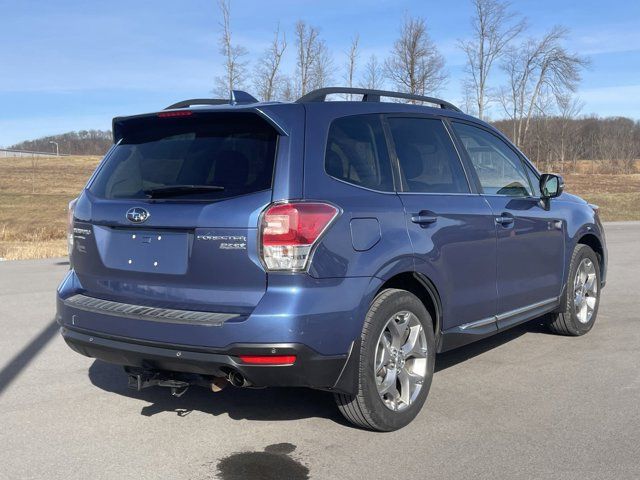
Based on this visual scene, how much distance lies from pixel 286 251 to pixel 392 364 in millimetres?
1091

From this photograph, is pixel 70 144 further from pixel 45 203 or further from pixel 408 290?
pixel 408 290

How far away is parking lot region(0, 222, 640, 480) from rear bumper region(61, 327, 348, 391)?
0.45 m

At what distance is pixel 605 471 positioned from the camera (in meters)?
3.52

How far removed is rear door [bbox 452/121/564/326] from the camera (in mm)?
5078

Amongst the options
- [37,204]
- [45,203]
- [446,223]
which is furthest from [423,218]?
[45,203]

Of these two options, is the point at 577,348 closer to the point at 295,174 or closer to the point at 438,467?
the point at 438,467

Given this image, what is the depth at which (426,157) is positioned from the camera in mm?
4605

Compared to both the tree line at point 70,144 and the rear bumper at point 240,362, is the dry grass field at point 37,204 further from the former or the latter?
the tree line at point 70,144

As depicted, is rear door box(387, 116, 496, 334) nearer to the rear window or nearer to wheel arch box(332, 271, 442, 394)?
wheel arch box(332, 271, 442, 394)

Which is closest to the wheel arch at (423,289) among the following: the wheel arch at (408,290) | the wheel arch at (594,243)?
the wheel arch at (408,290)

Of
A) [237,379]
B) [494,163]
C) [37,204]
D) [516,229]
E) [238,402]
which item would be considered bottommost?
[37,204]

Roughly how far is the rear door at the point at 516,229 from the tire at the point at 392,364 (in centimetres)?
106

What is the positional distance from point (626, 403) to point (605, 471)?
118 cm

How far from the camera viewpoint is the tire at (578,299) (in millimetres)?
6164
